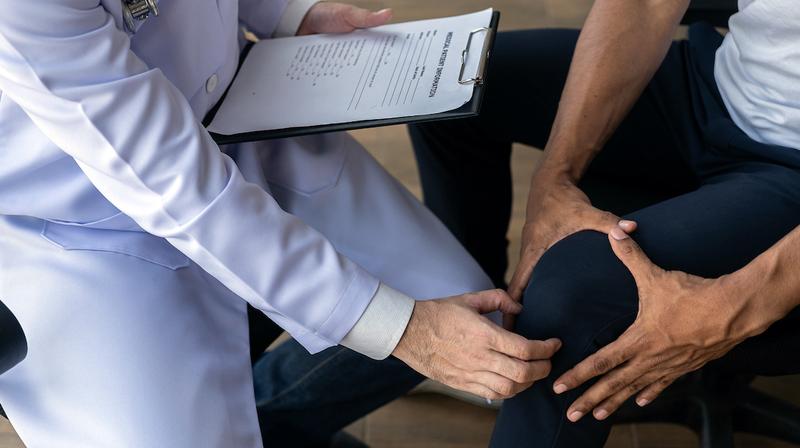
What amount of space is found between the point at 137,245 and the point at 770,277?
68 centimetres

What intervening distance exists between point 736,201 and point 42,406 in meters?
0.79

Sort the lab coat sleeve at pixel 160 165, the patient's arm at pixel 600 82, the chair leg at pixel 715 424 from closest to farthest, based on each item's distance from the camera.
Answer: the lab coat sleeve at pixel 160 165, the patient's arm at pixel 600 82, the chair leg at pixel 715 424

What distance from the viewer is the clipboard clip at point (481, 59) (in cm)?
104

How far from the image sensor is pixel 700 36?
1.29 m

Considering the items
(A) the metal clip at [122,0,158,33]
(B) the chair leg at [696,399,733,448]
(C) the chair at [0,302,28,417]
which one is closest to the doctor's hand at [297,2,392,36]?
(A) the metal clip at [122,0,158,33]

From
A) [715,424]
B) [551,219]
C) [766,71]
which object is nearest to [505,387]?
[551,219]

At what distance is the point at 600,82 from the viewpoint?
120 cm

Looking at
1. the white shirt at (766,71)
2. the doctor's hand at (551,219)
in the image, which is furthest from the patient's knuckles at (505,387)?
the white shirt at (766,71)

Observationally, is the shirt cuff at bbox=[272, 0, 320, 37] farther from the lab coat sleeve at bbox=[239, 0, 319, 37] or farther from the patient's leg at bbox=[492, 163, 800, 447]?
the patient's leg at bbox=[492, 163, 800, 447]

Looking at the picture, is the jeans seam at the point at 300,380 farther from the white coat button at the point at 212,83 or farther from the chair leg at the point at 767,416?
the chair leg at the point at 767,416

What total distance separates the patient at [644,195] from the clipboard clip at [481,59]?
0.50 feet

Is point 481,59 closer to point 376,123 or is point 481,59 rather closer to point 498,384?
point 376,123

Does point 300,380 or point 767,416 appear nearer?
point 300,380

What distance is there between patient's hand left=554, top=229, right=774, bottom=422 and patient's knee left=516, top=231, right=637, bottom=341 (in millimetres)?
17
